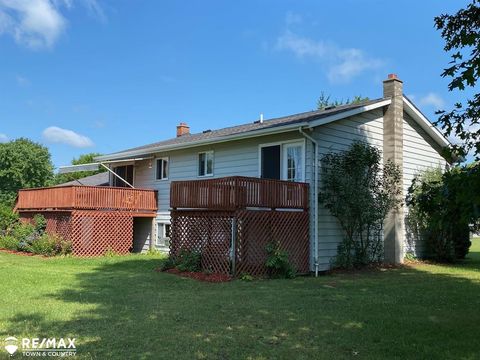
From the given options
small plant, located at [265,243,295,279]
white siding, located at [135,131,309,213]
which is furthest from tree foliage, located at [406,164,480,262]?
white siding, located at [135,131,309,213]

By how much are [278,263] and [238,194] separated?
2.06 metres

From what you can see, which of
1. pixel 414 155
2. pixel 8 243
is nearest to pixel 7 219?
pixel 8 243

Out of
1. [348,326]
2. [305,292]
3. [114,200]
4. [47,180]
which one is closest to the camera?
[348,326]

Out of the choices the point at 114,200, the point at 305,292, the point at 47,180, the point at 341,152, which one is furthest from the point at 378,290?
the point at 47,180

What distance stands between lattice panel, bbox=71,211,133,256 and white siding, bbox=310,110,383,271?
809 cm

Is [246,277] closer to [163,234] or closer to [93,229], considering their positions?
[93,229]

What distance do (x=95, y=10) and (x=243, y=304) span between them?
41.8 feet

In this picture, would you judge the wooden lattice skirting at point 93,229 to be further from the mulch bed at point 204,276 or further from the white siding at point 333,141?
the white siding at point 333,141

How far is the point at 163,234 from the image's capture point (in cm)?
1909

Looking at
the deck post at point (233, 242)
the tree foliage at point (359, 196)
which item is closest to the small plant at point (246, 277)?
the deck post at point (233, 242)

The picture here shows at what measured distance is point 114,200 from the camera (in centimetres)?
1788

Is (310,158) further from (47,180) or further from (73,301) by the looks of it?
(47,180)

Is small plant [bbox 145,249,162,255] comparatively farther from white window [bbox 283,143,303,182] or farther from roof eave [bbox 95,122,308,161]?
white window [bbox 283,143,303,182]

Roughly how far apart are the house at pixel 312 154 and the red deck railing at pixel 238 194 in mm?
473
